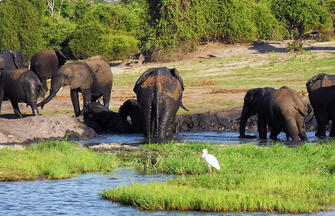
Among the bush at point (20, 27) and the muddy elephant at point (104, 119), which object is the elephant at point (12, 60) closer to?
the muddy elephant at point (104, 119)

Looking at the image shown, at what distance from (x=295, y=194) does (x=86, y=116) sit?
11.1 meters

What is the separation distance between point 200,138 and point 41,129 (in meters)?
3.81

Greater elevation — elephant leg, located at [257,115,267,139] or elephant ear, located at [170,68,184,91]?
elephant ear, located at [170,68,184,91]

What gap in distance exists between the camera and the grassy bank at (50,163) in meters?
12.9

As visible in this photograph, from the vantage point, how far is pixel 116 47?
4991 centimetres

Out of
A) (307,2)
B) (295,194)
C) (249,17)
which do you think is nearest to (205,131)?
(295,194)

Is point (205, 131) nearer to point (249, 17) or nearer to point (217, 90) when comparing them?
point (217, 90)

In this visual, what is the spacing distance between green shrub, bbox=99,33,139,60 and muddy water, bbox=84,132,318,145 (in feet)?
97.1

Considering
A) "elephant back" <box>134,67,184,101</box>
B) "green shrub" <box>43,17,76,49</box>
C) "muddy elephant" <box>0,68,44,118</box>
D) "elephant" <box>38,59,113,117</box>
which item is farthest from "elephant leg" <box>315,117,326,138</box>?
"green shrub" <box>43,17,76,49</box>

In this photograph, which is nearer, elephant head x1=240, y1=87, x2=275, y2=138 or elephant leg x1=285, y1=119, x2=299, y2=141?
elephant leg x1=285, y1=119, x2=299, y2=141

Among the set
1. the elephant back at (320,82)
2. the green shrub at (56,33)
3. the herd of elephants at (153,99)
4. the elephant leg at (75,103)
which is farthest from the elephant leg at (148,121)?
the green shrub at (56,33)

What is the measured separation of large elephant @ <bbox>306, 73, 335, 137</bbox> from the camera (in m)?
19.0

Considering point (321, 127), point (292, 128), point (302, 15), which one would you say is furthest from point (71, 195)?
point (302, 15)

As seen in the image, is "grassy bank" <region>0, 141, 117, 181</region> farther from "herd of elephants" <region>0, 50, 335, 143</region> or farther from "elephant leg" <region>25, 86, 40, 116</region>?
"elephant leg" <region>25, 86, 40, 116</region>
